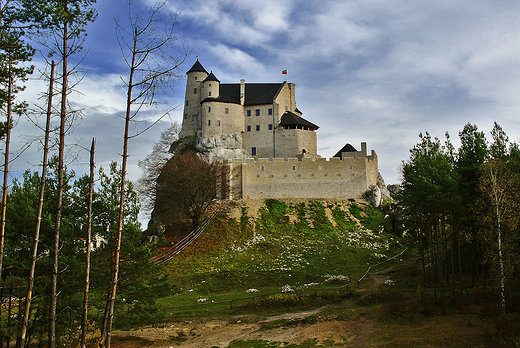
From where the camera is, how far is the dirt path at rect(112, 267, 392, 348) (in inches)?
732

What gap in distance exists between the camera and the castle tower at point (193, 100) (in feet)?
188

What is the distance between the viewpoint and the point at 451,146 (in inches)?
1062

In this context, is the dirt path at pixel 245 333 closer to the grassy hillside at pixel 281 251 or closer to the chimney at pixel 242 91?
the grassy hillside at pixel 281 251

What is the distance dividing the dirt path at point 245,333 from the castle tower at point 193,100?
127ft

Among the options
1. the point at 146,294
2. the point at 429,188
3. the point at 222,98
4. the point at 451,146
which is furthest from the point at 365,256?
the point at 222,98

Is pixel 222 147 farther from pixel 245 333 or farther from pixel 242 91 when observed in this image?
pixel 245 333

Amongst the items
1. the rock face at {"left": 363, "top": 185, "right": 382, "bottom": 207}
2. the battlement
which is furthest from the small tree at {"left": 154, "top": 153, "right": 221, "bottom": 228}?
the rock face at {"left": 363, "top": 185, "right": 382, "bottom": 207}

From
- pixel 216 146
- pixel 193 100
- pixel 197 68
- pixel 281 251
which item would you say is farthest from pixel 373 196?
pixel 197 68

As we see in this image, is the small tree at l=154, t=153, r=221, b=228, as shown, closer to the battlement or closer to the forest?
the battlement

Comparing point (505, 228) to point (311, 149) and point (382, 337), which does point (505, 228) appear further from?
point (311, 149)

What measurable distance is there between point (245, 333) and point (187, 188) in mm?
22537

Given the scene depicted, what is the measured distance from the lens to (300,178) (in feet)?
157

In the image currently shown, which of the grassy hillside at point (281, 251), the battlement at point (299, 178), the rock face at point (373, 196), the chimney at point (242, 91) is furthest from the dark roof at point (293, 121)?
the grassy hillside at point (281, 251)

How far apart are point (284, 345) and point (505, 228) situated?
12.5 meters
